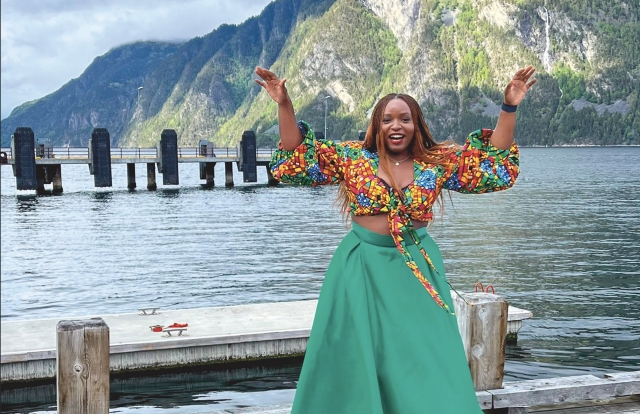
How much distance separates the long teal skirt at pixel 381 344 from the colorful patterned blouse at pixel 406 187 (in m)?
0.12

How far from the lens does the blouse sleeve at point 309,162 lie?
5.34m

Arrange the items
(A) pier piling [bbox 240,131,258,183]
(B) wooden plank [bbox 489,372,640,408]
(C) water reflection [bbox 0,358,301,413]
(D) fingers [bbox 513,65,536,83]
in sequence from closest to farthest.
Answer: (D) fingers [bbox 513,65,536,83], (B) wooden plank [bbox 489,372,640,408], (C) water reflection [bbox 0,358,301,413], (A) pier piling [bbox 240,131,258,183]

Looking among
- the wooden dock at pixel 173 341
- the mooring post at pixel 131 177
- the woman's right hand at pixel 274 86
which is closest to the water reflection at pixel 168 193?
the mooring post at pixel 131 177

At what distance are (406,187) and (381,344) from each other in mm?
940

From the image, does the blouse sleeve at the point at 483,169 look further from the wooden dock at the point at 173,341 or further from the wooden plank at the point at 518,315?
the wooden plank at the point at 518,315

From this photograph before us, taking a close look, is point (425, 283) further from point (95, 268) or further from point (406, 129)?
point (95, 268)

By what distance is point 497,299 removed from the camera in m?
7.01

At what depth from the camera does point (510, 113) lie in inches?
207

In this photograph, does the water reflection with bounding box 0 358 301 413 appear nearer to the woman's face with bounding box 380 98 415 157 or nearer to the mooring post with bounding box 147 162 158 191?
the woman's face with bounding box 380 98 415 157

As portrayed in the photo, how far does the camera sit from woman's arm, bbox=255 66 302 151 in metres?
5.16

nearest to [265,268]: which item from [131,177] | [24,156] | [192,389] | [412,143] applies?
[192,389]

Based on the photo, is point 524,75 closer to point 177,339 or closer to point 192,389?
point 177,339

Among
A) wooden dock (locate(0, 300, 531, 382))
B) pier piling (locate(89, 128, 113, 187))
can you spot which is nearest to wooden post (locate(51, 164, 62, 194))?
pier piling (locate(89, 128, 113, 187))

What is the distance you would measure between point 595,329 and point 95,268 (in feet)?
59.0
